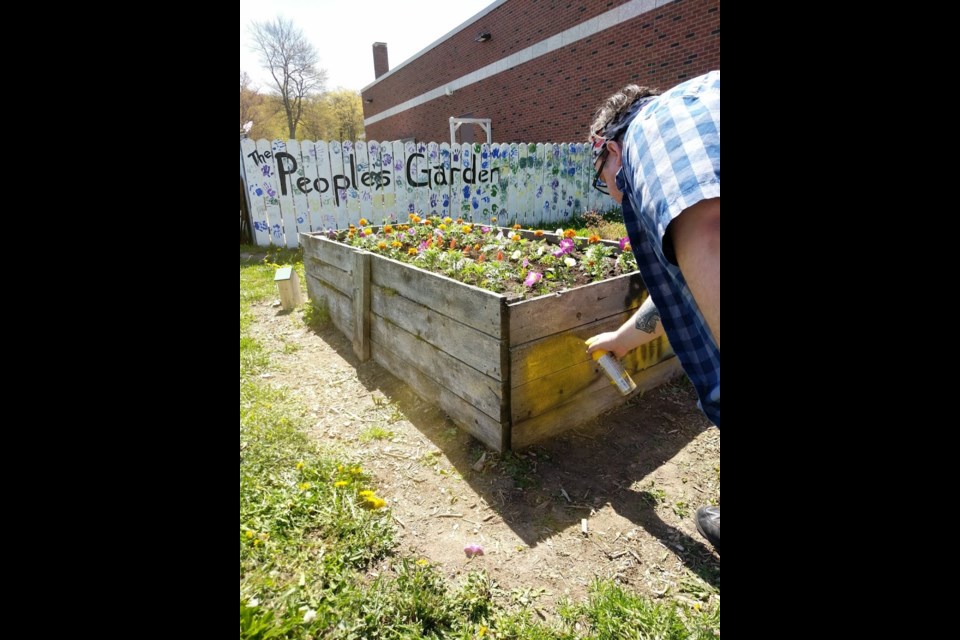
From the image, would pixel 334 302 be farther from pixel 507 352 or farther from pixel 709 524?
pixel 709 524

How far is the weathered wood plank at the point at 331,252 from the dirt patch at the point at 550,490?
117 centimetres

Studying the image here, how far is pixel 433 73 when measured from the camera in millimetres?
20531

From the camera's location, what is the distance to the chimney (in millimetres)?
30233

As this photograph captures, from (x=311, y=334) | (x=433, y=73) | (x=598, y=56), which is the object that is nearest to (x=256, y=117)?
(x=433, y=73)

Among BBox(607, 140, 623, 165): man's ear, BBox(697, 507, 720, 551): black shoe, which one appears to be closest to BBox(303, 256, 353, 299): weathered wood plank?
BBox(607, 140, 623, 165): man's ear

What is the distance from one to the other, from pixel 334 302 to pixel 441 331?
2030 mm

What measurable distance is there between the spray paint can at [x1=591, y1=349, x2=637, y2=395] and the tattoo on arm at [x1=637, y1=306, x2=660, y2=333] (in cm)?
22

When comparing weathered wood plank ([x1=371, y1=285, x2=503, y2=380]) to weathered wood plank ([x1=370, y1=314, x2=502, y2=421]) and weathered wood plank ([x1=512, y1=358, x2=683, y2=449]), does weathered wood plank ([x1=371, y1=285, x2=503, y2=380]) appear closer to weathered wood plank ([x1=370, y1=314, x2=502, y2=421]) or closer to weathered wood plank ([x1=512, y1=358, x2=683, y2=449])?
weathered wood plank ([x1=370, y1=314, x2=502, y2=421])

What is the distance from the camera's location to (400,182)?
384 inches

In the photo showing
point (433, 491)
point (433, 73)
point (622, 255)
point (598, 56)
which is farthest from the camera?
point (433, 73)

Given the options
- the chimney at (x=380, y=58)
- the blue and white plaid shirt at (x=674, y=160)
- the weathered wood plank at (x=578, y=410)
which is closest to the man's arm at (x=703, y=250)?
the blue and white plaid shirt at (x=674, y=160)
